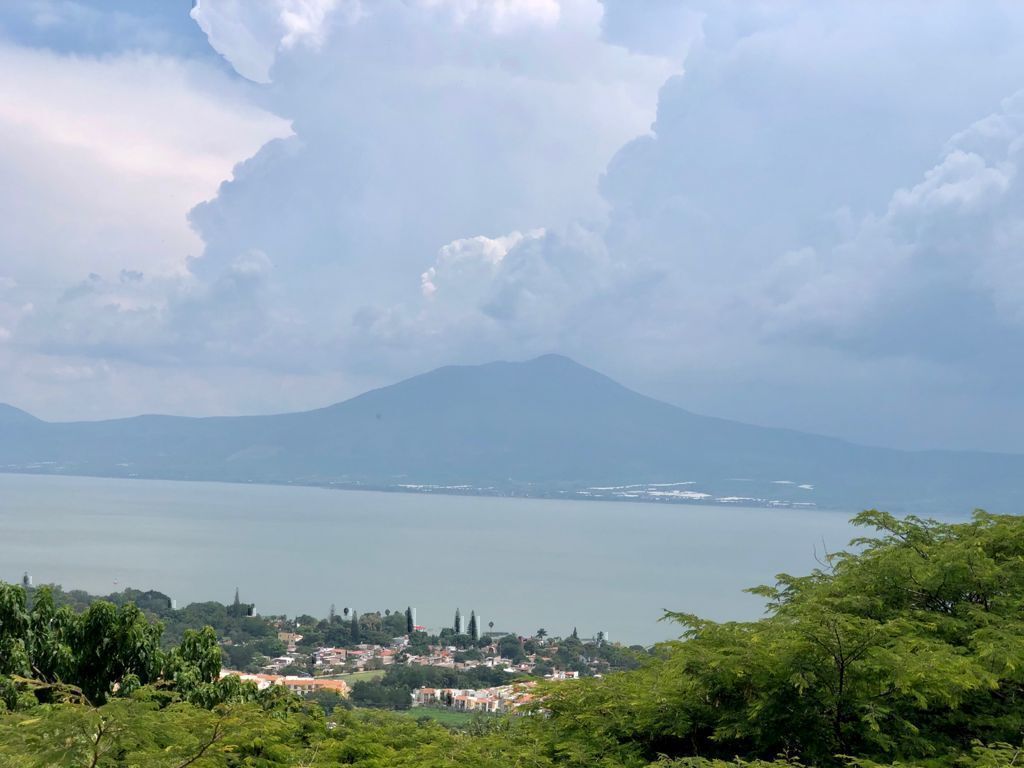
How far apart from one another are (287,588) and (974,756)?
70.9 m

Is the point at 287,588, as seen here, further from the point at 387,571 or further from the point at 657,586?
the point at 657,586

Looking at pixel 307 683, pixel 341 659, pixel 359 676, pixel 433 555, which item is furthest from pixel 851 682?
pixel 433 555

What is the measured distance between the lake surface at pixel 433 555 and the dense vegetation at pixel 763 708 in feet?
78.3

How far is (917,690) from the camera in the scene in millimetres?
5680

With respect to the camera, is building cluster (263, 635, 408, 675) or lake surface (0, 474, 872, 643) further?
lake surface (0, 474, 872, 643)

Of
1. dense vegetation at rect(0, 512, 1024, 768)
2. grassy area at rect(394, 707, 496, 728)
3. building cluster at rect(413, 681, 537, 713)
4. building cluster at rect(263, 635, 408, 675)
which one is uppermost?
dense vegetation at rect(0, 512, 1024, 768)

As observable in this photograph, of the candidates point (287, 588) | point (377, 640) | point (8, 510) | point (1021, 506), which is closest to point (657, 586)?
point (377, 640)

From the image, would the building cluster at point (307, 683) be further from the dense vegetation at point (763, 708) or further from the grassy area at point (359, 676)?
the dense vegetation at point (763, 708)

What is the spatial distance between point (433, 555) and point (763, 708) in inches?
3437

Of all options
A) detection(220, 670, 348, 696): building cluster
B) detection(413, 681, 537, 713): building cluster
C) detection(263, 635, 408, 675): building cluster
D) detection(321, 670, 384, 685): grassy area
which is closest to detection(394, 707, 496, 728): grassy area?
detection(413, 681, 537, 713): building cluster

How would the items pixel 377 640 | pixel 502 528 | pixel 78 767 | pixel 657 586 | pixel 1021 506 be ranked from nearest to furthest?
pixel 78 767
pixel 377 640
pixel 657 586
pixel 1021 506
pixel 502 528

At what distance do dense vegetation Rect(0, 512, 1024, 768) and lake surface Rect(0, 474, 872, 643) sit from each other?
78.3 feet

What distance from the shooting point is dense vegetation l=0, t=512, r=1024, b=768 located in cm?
539

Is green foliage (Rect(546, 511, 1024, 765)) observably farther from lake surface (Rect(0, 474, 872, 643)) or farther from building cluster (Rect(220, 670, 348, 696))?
lake surface (Rect(0, 474, 872, 643))
